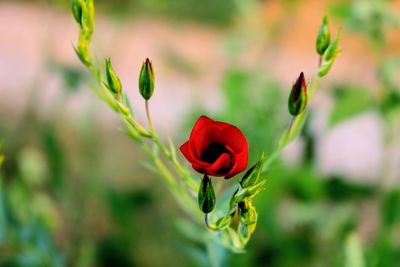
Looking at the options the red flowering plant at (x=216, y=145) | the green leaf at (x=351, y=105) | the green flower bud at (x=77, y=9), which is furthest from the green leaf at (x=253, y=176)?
the green leaf at (x=351, y=105)

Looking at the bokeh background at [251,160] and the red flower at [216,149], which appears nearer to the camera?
the red flower at [216,149]

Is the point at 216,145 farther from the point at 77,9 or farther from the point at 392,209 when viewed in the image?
the point at 392,209

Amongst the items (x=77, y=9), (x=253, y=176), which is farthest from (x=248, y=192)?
(x=77, y=9)

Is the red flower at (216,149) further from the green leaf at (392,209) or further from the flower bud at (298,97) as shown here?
the green leaf at (392,209)

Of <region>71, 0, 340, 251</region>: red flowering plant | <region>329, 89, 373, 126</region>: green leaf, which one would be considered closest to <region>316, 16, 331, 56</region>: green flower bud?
<region>71, 0, 340, 251</region>: red flowering plant

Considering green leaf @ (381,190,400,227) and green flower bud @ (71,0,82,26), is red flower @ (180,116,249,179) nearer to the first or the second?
green flower bud @ (71,0,82,26)

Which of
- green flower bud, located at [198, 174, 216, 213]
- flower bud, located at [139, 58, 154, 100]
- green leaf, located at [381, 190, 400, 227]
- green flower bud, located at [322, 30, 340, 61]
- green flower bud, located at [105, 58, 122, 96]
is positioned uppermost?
green leaf, located at [381, 190, 400, 227]

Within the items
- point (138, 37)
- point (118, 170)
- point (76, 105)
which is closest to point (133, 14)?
point (76, 105)
